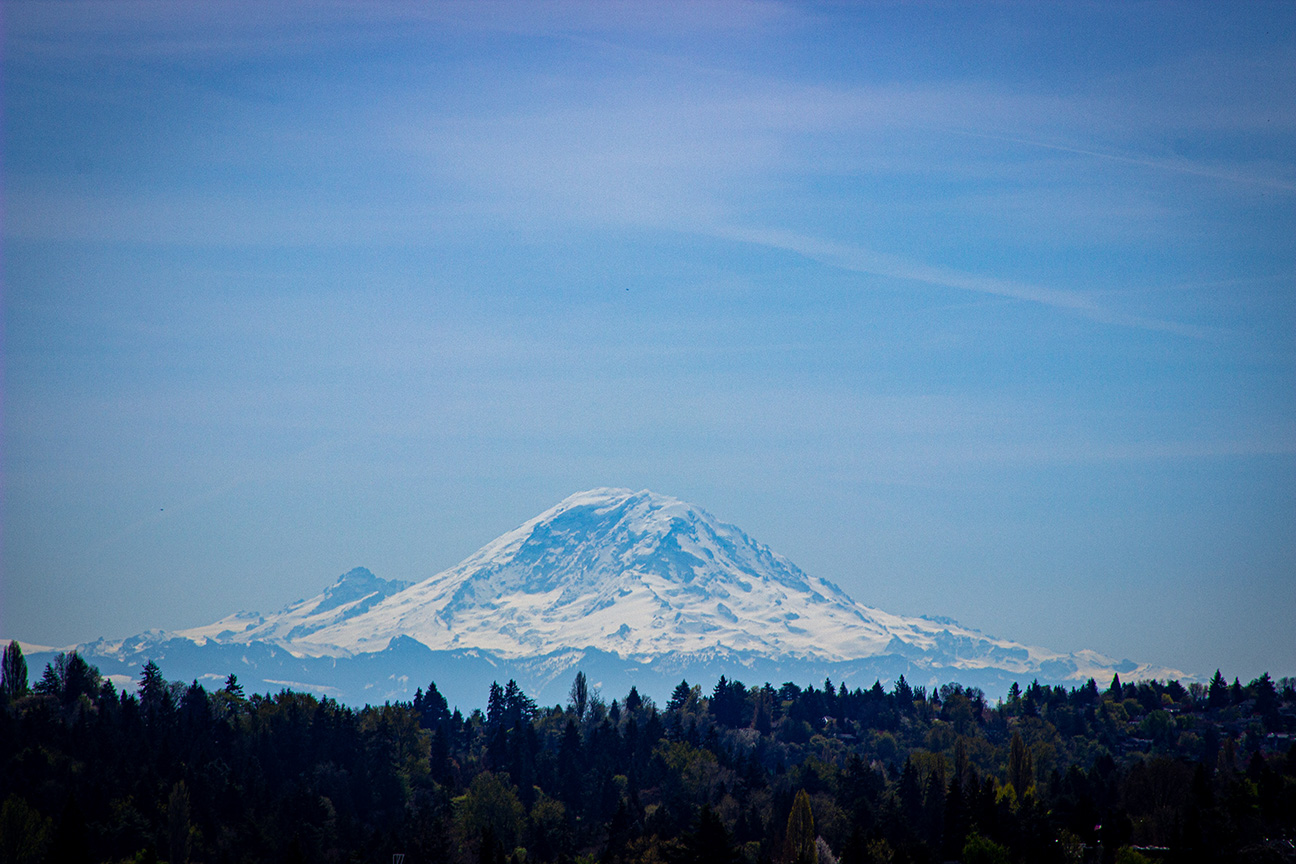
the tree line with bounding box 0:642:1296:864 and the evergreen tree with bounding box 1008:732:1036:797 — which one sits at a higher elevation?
the evergreen tree with bounding box 1008:732:1036:797

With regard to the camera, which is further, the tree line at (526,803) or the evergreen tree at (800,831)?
the evergreen tree at (800,831)

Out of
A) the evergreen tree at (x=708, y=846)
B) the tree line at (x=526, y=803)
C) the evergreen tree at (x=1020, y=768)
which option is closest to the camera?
the evergreen tree at (x=708, y=846)

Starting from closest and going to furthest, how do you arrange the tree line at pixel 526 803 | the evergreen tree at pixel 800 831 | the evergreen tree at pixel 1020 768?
the tree line at pixel 526 803
the evergreen tree at pixel 800 831
the evergreen tree at pixel 1020 768

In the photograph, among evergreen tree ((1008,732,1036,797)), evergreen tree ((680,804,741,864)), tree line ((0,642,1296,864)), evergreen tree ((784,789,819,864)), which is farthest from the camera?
evergreen tree ((1008,732,1036,797))

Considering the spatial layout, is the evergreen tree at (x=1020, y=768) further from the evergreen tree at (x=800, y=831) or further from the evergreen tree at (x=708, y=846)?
the evergreen tree at (x=708, y=846)

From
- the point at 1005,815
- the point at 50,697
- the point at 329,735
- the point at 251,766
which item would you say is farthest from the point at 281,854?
the point at 1005,815

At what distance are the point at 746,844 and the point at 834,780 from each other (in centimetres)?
3529

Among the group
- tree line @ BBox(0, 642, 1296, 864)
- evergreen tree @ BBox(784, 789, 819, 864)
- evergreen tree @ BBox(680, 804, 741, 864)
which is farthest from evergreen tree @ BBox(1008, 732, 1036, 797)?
evergreen tree @ BBox(680, 804, 741, 864)

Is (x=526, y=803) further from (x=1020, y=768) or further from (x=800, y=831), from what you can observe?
(x=1020, y=768)

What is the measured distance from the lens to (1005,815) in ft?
447

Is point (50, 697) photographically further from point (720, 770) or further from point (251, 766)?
point (720, 770)

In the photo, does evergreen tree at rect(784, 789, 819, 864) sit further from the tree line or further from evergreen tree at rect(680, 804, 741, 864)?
evergreen tree at rect(680, 804, 741, 864)

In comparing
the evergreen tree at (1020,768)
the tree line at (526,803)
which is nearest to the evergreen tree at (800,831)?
the tree line at (526,803)

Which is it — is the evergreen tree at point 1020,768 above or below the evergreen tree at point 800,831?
above
